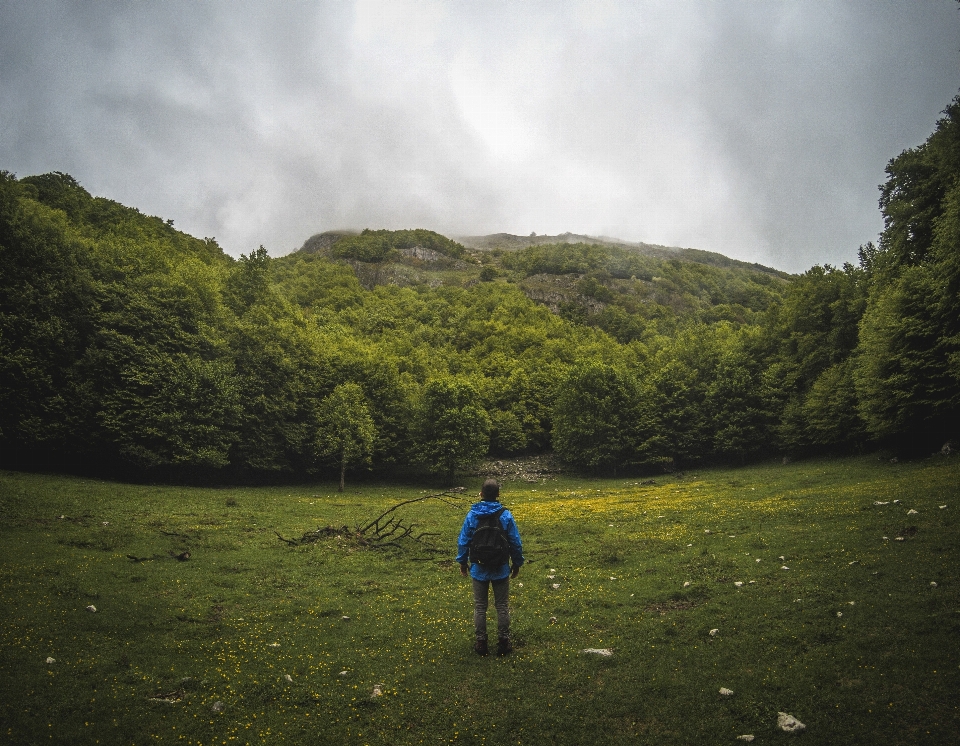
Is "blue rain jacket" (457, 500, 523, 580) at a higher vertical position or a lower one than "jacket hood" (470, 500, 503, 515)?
lower

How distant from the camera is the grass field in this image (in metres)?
8.63

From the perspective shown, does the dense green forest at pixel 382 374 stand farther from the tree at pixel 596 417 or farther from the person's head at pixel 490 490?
the person's head at pixel 490 490

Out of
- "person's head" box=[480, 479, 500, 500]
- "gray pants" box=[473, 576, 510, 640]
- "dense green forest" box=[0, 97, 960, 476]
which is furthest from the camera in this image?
"dense green forest" box=[0, 97, 960, 476]

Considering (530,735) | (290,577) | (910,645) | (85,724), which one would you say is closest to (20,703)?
(85,724)

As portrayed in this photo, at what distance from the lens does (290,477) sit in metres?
66.1

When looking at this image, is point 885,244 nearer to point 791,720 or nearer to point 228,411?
point 791,720

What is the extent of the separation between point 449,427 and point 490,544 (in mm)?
58307

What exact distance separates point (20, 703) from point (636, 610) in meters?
13.5

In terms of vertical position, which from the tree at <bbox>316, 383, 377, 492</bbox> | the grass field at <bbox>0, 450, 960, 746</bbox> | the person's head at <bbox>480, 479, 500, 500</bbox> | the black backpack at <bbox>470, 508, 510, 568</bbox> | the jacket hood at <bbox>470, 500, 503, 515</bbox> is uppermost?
the tree at <bbox>316, 383, 377, 492</bbox>

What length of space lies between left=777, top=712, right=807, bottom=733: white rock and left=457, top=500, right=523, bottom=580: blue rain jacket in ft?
17.1

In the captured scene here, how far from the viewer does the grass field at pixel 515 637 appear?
8633 mm

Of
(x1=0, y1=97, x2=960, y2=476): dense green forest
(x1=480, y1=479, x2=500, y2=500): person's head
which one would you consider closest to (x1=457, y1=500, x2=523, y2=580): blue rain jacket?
(x1=480, y1=479, x2=500, y2=500): person's head

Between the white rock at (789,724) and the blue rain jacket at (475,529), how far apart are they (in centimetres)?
521

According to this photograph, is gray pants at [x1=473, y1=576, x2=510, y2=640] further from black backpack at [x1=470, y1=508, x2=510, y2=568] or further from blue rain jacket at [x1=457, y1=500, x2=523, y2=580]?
black backpack at [x1=470, y1=508, x2=510, y2=568]
